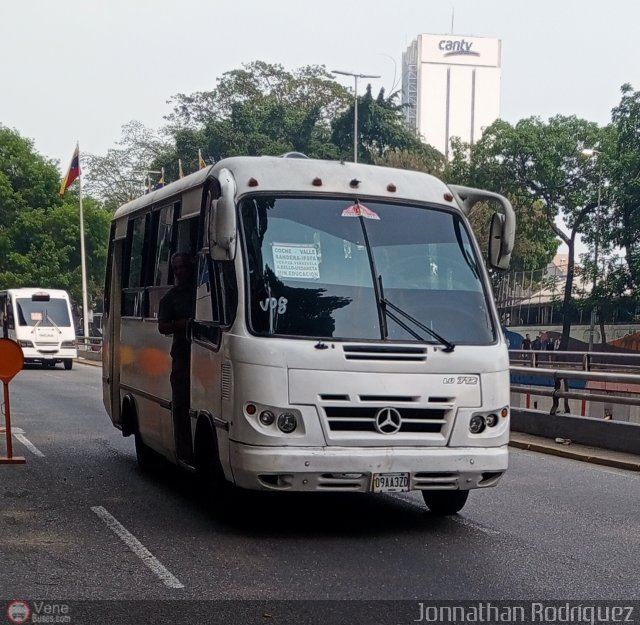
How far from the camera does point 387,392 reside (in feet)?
26.5

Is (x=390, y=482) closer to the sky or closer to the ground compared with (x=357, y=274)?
closer to the ground

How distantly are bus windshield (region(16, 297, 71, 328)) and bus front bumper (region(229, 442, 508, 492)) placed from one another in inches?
1297

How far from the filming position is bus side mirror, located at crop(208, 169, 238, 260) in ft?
27.1

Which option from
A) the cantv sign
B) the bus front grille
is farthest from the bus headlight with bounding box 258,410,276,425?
the cantv sign

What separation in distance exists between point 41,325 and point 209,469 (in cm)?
3196

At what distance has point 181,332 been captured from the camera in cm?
964

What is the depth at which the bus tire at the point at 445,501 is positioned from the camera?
29.9ft

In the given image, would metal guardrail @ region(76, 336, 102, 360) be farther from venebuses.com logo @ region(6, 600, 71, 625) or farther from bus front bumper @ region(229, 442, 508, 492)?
venebuses.com logo @ region(6, 600, 71, 625)

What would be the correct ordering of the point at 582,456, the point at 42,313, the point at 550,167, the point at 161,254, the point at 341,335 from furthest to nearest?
the point at 550,167
the point at 42,313
the point at 582,456
the point at 161,254
the point at 341,335

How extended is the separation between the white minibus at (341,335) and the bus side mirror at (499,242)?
0.01 meters

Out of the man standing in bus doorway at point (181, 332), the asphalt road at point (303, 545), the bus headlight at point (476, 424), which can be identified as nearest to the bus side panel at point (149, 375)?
the man standing in bus doorway at point (181, 332)

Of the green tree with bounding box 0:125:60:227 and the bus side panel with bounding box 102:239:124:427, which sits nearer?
the bus side panel with bounding box 102:239:124:427

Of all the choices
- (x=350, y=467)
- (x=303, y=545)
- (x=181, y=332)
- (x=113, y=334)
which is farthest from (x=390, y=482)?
(x=113, y=334)

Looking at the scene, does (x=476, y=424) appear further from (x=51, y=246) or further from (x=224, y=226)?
(x=51, y=246)
